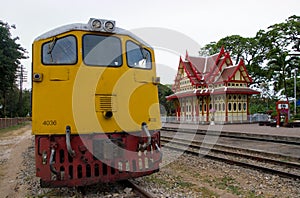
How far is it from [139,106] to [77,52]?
1694mm

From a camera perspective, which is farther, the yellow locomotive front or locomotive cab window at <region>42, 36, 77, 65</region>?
locomotive cab window at <region>42, 36, 77, 65</region>

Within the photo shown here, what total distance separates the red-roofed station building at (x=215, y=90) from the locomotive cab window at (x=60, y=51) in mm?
25220

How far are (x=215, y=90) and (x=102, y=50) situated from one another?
26917 mm

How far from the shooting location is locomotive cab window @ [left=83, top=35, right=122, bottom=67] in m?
5.75

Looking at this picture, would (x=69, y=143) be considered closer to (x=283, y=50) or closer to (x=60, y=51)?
(x=60, y=51)

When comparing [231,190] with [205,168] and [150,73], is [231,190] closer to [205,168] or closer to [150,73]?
[205,168]

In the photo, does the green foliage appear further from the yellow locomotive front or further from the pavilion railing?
the yellow locomotive front

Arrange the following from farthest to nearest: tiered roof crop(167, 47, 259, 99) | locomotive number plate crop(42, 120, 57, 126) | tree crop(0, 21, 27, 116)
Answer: tiered roof crop(167, 47, 259, 99)
tree crop(0, 21, 27, 116)
locomotive number plate crop(42, 120, 57, 126)

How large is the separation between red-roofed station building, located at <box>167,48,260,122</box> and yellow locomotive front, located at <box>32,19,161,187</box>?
80.5 feet

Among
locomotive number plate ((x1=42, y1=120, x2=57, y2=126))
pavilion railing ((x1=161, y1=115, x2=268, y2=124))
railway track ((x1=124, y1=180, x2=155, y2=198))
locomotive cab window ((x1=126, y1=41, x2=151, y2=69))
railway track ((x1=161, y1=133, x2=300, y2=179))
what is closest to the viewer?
railway track ((x1=124, y1=180, x2=155, y2=198))

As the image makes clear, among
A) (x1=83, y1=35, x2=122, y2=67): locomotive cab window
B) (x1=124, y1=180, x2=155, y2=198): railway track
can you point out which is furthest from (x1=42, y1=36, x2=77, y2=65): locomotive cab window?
(x1=124, y1=180, x2=155, y2=198): railway track

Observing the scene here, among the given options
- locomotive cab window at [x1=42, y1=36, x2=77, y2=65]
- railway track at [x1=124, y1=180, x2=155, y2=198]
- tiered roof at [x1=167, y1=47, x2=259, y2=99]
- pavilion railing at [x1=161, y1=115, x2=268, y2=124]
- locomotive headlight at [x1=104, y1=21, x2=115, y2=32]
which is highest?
tiered roof at [x1=167, y1=47, x2=259, y2=99]

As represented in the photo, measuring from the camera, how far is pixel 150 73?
6.54 metres

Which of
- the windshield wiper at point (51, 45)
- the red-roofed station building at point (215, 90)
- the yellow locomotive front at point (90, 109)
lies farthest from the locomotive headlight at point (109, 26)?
the red-roofed station building at point (215, 90)
